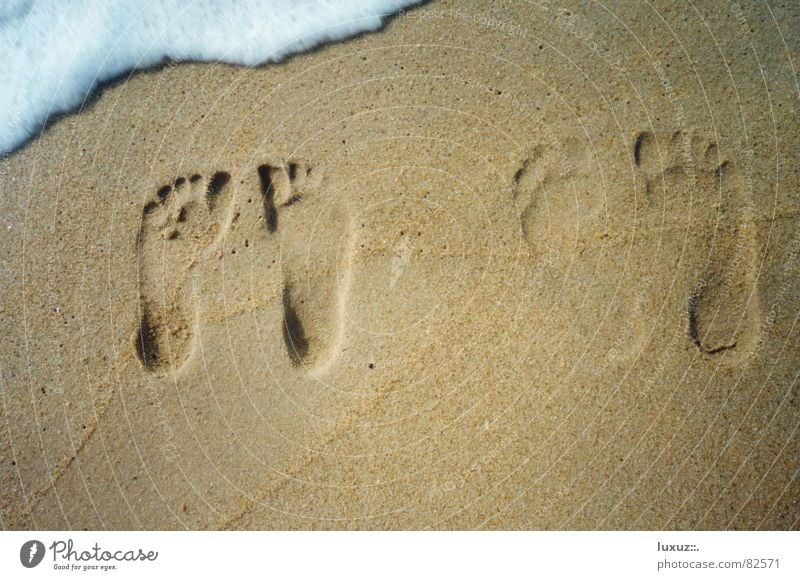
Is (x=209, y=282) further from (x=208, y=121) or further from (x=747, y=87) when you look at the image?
(x=747, y=87)

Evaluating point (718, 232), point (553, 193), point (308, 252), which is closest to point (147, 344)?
point (308, 252)

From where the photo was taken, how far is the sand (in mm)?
2398

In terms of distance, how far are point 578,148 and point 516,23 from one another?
0.52 metres

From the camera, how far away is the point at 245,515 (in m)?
2.41

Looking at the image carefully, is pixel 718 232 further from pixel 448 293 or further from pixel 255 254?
pixel 255 254

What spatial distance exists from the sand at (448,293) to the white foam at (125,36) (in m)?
0.16

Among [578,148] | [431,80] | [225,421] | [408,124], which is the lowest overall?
[225,421]

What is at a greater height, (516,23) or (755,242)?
(516,23)

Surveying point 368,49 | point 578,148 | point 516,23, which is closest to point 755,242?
point 578,148

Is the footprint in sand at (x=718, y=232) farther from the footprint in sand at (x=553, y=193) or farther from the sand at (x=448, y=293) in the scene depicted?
the footprint in sand at (x=553, y=193)

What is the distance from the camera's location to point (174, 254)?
8.03 ft

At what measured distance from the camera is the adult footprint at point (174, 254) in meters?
2.44

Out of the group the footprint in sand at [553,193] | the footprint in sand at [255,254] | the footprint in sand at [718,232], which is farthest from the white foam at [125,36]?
the footprint in sand at [718,232]

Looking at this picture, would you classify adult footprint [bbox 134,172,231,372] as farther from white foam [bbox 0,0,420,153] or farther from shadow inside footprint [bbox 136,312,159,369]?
white foam [bbox 0,0,420,153]
